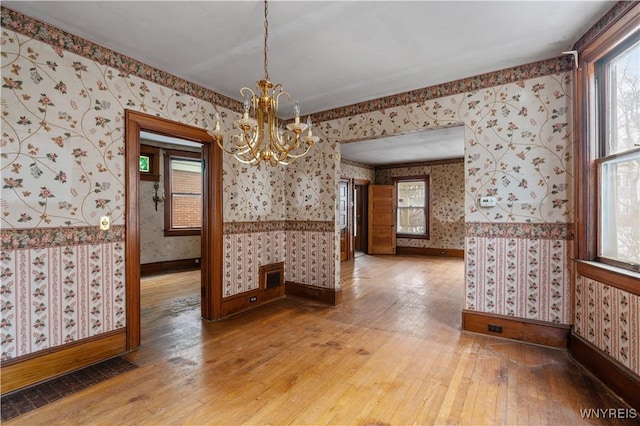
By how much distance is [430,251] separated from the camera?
27.2ft

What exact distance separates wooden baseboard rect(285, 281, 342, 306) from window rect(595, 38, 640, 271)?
2.71 meters

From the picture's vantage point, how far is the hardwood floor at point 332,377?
1.86 m

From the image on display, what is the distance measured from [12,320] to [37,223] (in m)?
0.69

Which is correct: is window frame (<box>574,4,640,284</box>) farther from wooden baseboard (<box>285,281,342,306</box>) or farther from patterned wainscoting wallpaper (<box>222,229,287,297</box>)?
patterned wainscoting wallpaper (<box>222,229,287,297</box>)

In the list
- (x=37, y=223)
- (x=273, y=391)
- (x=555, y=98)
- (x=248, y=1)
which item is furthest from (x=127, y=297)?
(x=555, y=98)

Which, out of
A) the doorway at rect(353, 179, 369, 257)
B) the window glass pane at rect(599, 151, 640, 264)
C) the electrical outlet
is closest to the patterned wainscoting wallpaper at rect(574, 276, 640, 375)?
the window glass pane at rect(599, 151, 640, 264)

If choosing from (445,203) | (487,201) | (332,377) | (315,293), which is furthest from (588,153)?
(445,203)

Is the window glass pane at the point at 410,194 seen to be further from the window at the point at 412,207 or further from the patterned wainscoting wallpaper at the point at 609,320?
the patterned wainscoting wallpaper at the point at 609,320

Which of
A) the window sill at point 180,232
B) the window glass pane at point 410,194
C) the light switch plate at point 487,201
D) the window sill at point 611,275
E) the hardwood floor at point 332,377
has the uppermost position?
the window glass pane at point 410,194

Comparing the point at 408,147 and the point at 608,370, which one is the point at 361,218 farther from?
the point at 608,370

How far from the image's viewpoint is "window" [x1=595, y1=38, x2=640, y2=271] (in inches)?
81.6

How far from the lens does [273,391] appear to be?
2.11 m

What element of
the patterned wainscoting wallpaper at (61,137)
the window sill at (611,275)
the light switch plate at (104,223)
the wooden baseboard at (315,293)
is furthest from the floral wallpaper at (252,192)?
the window sill at (611,275)

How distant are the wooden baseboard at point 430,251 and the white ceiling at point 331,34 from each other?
582 centimetres
